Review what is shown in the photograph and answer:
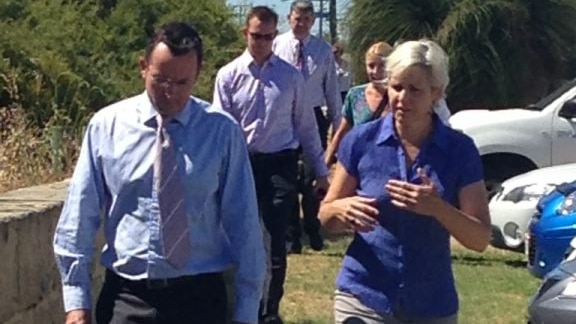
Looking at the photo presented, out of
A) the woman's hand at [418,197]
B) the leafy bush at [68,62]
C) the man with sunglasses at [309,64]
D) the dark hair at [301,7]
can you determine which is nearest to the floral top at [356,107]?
the leafy bush at [68,62]

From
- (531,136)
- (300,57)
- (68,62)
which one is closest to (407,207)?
(300,57)

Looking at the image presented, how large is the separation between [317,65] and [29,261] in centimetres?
649

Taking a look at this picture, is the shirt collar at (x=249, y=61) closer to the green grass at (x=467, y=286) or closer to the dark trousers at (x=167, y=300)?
the green grass at (x=467, y=286)

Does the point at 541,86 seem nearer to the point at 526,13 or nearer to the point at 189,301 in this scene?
the point at 526,13

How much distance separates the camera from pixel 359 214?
5.12 metres

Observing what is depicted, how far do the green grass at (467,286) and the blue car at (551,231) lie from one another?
345 millimetres

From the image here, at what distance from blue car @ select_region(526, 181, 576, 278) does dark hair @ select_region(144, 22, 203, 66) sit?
5.95m

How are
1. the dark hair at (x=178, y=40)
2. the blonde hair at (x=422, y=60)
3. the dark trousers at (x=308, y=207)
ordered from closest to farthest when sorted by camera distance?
the dark hair at (x=178, y=40) < the blonde hair at (x=422, y=60) < the dark trousers at (x=308, y=207)

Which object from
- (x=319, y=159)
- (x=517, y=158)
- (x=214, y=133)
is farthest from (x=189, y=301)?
(x=517, y=158)

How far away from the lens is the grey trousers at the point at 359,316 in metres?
5.20

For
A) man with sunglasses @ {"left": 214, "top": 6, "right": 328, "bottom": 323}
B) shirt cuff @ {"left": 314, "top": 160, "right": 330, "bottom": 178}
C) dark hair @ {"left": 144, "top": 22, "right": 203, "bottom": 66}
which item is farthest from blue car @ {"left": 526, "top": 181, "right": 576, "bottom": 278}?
dark hair @ {"left": 144, "top": 22, "right": 203, "bottom": 66}

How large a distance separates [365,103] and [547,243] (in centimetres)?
207

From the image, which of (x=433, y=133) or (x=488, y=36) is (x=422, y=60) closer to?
(x=433, y=133)

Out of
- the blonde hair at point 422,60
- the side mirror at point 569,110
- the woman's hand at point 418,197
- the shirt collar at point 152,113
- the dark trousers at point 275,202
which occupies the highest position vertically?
the blonde hair at point 422,60
